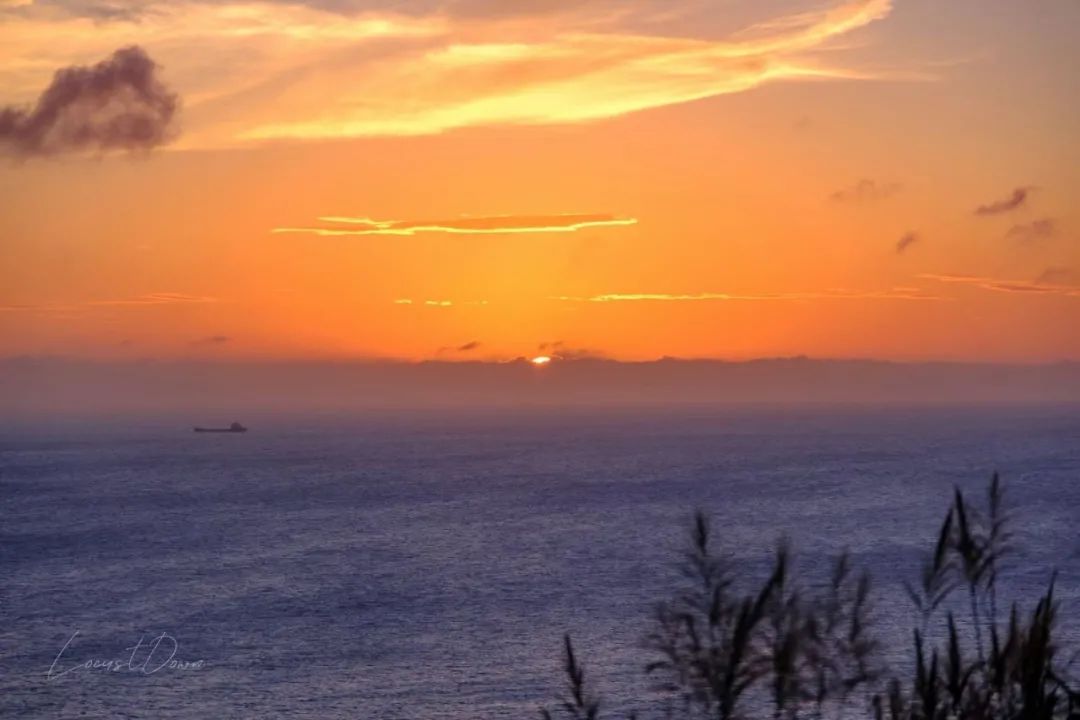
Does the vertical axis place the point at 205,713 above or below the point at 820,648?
below

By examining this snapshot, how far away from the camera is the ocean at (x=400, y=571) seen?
161 ft

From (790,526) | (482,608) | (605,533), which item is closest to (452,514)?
(605,533)

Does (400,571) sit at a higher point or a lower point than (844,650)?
lower

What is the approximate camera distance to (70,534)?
97.9 meters

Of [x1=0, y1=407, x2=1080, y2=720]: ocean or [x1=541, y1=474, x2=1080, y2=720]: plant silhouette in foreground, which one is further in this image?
[x1=0, y1=407, x2=1080, y2=720]: ocean

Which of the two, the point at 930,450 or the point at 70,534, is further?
the point at 930,450

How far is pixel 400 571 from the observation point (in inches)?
3081

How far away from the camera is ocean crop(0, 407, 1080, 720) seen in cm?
4919

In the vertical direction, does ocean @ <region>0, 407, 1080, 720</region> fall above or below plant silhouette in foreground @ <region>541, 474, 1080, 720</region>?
below

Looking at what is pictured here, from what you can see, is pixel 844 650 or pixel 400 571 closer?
pixel 844 650

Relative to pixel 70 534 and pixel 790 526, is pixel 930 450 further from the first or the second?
pixel 70 534

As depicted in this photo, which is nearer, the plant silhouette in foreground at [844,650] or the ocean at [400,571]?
the plant silhouette in foreground at [844,650]

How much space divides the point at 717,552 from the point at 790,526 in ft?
51.4

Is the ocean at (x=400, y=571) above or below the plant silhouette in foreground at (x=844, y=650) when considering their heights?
below
